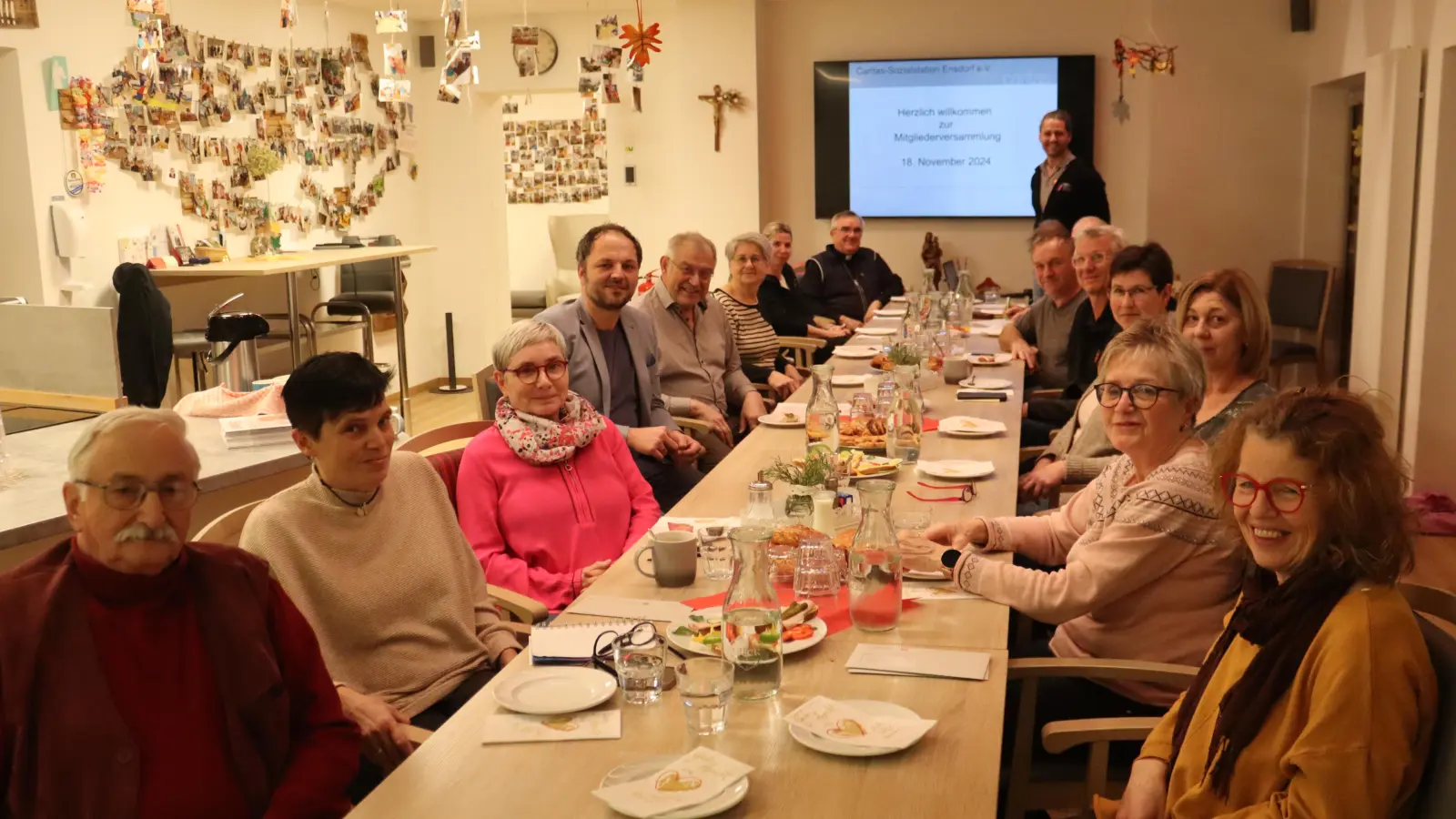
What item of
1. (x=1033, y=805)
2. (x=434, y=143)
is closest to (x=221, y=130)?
(x=434, y=143)

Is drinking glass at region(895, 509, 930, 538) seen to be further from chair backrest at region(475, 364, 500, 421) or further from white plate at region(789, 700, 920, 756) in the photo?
chair backrest at region(475, 364, 500, 421)

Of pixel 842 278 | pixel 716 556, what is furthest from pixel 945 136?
pixel 716 556

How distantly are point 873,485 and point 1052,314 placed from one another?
11.5 ft

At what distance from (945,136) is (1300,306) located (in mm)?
2713

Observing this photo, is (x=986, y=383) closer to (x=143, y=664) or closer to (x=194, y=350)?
(x=143, y=664)

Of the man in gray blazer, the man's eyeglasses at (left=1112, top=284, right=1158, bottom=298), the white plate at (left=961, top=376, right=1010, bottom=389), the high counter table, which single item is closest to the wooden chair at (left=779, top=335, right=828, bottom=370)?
the white plate at (left=961, top=376, right=1010, bottom=389)

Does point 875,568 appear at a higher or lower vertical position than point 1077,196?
lower

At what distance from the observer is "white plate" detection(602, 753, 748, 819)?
1.51m

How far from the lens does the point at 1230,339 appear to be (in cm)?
312

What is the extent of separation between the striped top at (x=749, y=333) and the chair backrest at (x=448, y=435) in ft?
8.23

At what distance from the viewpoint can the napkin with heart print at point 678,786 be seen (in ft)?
5.00

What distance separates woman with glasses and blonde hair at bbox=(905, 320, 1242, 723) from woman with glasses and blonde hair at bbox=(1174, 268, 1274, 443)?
2.27 feet

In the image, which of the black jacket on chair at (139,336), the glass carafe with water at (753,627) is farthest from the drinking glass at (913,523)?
the black jacket on chair at (139,336)

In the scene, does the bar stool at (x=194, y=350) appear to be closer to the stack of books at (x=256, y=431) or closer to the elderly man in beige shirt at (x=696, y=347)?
the elderly man in beige shirt at (x=696, y=347)
